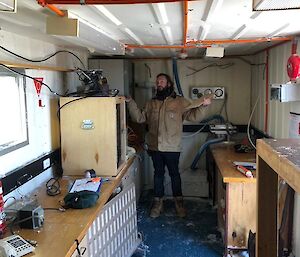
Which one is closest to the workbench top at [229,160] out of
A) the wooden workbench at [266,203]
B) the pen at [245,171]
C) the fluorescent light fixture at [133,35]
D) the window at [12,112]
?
the pen at [245,171]

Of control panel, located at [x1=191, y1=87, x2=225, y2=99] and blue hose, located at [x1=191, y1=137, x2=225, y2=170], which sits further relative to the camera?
control panel, located at [x1=191, y1=87, x2=225, y2=99]

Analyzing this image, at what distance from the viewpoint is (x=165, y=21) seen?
2016 mm

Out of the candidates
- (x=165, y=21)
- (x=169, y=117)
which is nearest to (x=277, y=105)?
(x=169, y=117)

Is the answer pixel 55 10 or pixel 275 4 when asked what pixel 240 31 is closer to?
pixel 275 4

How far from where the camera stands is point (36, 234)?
1759mm

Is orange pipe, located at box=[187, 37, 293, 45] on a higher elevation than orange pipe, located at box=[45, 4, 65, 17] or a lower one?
higher

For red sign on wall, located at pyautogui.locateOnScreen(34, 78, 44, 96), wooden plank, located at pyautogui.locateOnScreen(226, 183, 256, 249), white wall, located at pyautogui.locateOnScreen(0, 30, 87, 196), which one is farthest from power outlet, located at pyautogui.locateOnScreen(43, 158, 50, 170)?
wooden plank, located at pyautogui.locateOnScreen(226, 183, 256, 249)

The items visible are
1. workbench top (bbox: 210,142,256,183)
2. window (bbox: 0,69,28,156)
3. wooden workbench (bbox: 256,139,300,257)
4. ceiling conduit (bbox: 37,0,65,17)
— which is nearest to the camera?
wooden workbench (bbox: 256,139,300,257)

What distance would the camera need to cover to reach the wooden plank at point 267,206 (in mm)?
975

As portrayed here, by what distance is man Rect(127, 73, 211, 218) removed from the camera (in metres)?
3.96

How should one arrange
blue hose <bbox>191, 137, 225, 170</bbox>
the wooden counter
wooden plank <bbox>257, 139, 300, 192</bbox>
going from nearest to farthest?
wooden plank <bbox>257, 139, 300, 192</bbox>, the wooden counter, blue hose <bbox>191, 137, 225, 170</bbox>

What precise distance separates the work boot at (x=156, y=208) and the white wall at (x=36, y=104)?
1.54 m

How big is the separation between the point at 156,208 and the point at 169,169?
19.1 inches

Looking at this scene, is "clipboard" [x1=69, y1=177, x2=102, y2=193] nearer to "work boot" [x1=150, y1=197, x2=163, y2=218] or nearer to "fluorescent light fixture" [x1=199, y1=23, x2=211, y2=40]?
"fluorescent light fixture" [x1=199, y1=23, x2=211, y2=40]
